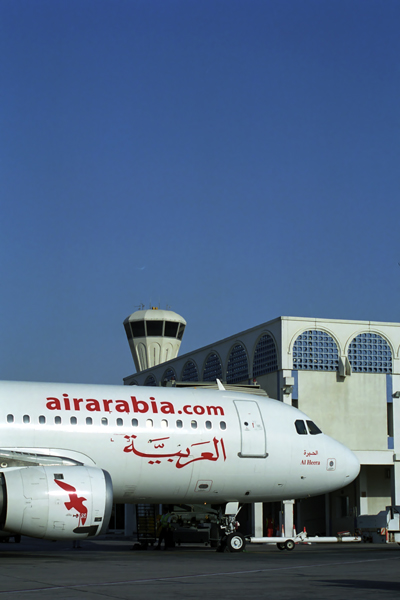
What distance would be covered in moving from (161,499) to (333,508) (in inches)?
863

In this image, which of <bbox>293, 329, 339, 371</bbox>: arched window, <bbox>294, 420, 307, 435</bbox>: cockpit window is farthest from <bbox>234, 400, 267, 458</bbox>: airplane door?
<bbox>293, 329, 339, 371</bbox>: arched window

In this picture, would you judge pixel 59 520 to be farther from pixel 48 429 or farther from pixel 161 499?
pixel 161 499

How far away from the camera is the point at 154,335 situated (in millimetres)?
87438

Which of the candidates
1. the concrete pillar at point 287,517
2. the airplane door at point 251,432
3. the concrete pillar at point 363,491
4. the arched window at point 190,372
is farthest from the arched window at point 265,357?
the airplane door at point 251,432

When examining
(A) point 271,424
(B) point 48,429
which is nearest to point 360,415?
(A) point 271,424

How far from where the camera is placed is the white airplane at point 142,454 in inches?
729

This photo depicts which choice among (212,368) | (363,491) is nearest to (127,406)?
(363,491)

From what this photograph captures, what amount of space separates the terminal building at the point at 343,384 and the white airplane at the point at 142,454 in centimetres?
1352

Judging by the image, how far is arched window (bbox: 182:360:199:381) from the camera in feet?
156

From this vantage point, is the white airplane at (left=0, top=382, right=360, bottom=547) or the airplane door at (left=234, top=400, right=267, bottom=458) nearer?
the white airplane at (left=0, top=382, right=360, bottom=547)

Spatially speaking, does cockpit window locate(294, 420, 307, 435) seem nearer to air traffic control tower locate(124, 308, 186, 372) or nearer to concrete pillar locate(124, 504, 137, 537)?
concrete pillar locate(124, 504, 137, 537)

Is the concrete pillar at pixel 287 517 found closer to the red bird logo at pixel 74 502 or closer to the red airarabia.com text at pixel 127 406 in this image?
the red airarabia.com text at pixel 127 406

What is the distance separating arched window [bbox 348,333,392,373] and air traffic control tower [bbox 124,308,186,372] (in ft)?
157

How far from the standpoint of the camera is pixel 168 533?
30.2 meters
